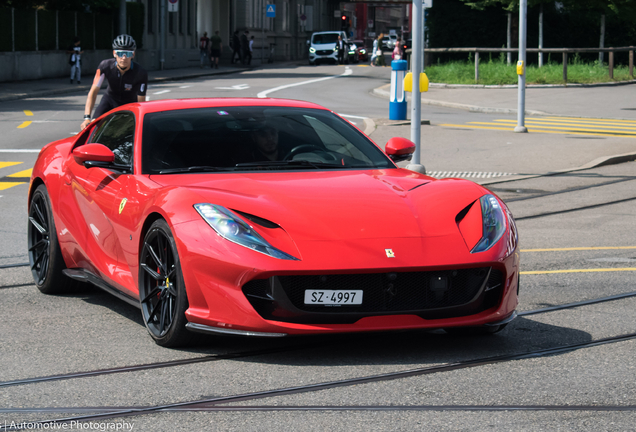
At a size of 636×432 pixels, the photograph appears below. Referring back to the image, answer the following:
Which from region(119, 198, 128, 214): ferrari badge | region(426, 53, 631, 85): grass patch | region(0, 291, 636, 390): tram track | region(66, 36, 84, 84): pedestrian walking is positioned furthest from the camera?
region(66, 36, 84, 84): pedestrian walking

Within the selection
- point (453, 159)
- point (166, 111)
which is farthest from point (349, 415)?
point (453, 159)

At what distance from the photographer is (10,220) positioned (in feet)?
32.9

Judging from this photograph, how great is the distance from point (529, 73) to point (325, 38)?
102ft

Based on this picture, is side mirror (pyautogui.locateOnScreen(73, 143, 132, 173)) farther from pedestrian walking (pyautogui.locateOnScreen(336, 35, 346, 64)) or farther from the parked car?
the parked car

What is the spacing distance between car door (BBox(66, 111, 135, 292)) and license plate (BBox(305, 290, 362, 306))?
1.28 meters

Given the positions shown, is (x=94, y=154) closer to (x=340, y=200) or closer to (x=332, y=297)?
(x=340, y=200)

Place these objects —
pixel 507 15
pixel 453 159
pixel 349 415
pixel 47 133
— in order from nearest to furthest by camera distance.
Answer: pixel 349 415
pixel 453 159
pixel 47 133
pixel 507 15

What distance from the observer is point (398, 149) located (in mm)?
6266

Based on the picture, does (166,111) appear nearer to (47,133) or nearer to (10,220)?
(10,220)

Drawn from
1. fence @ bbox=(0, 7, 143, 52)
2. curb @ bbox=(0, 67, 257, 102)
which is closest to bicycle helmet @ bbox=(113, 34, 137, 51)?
curb @ bbox=(0, 67, 257, 102)

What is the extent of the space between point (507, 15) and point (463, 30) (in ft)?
6.72

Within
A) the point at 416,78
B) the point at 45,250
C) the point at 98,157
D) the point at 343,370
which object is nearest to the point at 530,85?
the point at 416,78

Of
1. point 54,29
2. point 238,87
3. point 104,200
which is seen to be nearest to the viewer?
point 104,200

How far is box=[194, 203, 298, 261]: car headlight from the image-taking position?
4750mm
